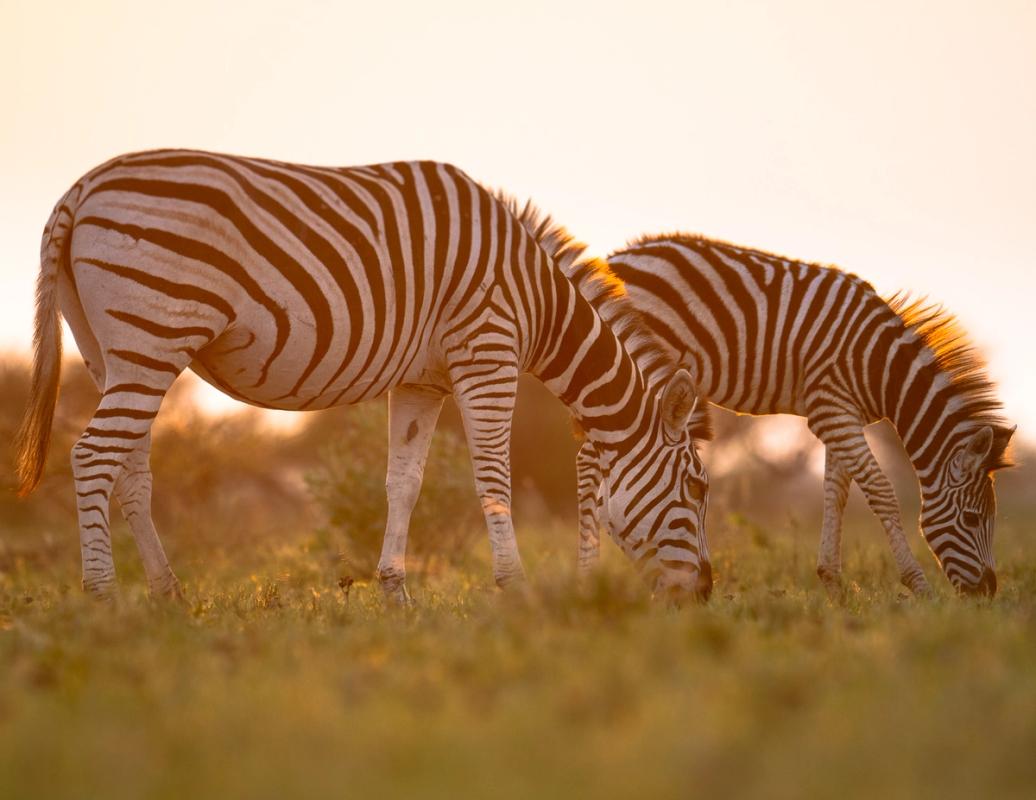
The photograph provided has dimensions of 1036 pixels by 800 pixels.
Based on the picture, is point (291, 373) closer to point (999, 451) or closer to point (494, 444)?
point (494, 444)

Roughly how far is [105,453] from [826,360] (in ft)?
17.6

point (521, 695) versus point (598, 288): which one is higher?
point (598, 288)

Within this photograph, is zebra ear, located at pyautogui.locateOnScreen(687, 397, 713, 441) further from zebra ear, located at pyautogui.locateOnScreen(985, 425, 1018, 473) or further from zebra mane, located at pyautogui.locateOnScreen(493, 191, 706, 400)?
zebra ear, located at pyautogui.locateOnScreen(985, 425, 1018, 473)

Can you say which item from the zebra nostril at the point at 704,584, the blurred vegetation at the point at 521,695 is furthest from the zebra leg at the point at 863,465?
the zebra nostril at the point at 704,584

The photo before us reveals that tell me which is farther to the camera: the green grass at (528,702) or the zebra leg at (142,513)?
the zebra leg at (142,513)

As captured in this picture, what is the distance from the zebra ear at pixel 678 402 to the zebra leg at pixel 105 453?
297cm

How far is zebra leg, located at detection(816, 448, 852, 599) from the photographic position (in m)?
8.50

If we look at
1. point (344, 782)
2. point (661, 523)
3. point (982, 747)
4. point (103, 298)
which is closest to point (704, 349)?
point (661, 523)

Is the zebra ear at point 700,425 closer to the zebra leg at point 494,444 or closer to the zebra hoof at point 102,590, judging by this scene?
the zebra leg at point 494,444

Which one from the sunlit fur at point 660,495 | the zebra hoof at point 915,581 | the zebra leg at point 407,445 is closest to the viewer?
the sunlit fur at point 660,495

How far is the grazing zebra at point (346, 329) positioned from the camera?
5.71 m

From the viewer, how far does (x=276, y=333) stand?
6.05 metres

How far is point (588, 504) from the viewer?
8.69 meters

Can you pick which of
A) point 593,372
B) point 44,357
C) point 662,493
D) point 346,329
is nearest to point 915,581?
point 662,493
